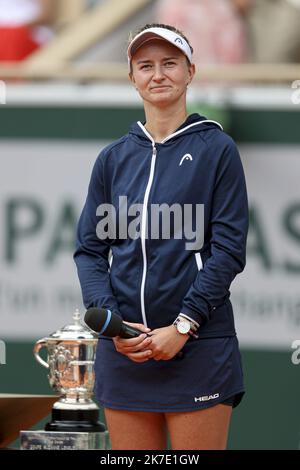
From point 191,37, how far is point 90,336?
242 cm

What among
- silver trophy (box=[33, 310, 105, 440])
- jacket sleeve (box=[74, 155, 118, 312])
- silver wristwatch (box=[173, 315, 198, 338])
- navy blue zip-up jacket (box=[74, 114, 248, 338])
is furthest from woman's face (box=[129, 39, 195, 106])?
silver trophy (box=[33, 310, 105, 440])

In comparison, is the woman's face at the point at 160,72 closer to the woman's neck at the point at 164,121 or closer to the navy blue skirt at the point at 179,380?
the woman's neck at the point at 164,121

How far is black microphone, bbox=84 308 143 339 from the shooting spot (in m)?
3.02

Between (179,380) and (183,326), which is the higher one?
(183,326)

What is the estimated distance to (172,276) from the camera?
3143 millimetres

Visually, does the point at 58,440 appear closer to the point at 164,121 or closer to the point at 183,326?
the point at 183,326

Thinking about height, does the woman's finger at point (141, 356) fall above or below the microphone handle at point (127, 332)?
below

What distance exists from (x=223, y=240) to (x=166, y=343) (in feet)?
1.02

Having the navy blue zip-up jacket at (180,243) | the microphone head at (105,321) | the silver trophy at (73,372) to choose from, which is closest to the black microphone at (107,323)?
the microphone head at (105,321)

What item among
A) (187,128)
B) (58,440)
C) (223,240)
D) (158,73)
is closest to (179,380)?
(223,240)

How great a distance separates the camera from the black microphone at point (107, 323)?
3016mm

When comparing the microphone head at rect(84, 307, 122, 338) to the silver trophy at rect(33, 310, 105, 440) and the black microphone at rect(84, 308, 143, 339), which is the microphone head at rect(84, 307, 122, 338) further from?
the silver trophy at rect(33, 310, 105, 440)

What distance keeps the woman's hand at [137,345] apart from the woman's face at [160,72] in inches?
24.1

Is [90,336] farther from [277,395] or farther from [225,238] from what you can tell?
[277,395]
